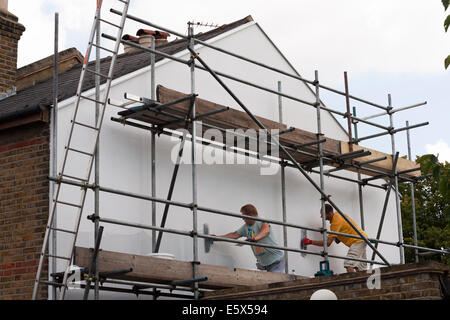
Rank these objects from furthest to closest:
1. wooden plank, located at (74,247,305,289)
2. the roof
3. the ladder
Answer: the roof, wooden plank, located at (74,247,305,289), the ladder

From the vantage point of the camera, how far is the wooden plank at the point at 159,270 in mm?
9242

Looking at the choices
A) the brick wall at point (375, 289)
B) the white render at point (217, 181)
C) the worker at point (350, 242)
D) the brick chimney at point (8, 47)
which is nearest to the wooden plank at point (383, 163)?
the white render at point (217, 181)

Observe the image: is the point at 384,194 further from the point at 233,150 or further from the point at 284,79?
the point at 233,150

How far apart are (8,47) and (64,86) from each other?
2.68 metres

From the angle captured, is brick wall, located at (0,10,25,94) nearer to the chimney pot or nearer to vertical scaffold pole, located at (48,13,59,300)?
the chimney pot

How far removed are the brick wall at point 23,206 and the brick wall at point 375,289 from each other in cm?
260

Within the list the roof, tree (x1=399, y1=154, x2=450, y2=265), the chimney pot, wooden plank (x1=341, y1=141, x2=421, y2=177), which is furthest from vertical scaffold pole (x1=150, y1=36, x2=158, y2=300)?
tree (x1=399, y1=154, x2=450, y2=265)

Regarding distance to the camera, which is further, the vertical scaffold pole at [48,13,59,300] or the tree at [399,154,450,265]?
the tree at [399,154,450,265]

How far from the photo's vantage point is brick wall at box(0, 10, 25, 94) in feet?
46.3

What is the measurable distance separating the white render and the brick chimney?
135 inches

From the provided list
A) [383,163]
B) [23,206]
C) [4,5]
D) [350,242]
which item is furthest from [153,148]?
[4,5]

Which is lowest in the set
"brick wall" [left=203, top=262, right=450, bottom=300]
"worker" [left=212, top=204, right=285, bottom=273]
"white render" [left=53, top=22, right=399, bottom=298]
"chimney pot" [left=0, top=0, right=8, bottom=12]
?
"brick wall" [left=203, top=262, right=450, bottom=300]

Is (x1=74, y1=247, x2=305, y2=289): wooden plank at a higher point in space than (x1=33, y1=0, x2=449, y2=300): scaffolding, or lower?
lower
